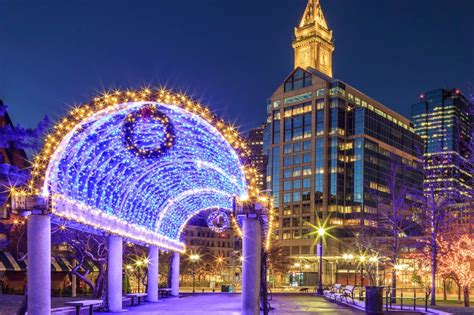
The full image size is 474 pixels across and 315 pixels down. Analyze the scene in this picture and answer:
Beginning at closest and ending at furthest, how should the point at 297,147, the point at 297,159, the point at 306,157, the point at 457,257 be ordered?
1. the point at 457,257
2. the point at 306,157
3. the point at 297,159
4. the point at 297,147

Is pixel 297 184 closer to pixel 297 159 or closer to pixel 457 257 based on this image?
pixel 297 159

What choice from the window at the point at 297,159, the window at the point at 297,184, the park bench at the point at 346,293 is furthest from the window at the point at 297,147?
the park bench at the point at 346,293

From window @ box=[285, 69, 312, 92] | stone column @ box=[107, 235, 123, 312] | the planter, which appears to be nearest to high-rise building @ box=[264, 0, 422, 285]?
window @ box=[285, 69, 312, 92]

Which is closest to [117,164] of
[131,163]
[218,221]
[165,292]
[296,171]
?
[131,163]

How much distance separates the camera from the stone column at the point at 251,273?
18.7 m

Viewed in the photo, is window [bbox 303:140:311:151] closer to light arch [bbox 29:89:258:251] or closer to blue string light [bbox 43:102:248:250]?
blue string light [bbox 43:102:248:250]

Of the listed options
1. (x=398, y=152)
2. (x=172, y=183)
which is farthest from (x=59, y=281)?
(x=398, y=152)

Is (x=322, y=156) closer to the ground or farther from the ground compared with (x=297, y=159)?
farther from the ground

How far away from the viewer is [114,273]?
2402cm

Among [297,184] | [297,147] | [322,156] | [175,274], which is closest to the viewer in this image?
[175,274]

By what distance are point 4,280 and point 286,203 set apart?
10124cm

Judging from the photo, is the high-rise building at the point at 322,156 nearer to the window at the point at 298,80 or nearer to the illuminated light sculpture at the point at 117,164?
the window at the point at 298,80

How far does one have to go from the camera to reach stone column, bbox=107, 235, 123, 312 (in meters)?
24.0

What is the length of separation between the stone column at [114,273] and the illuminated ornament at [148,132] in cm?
553
